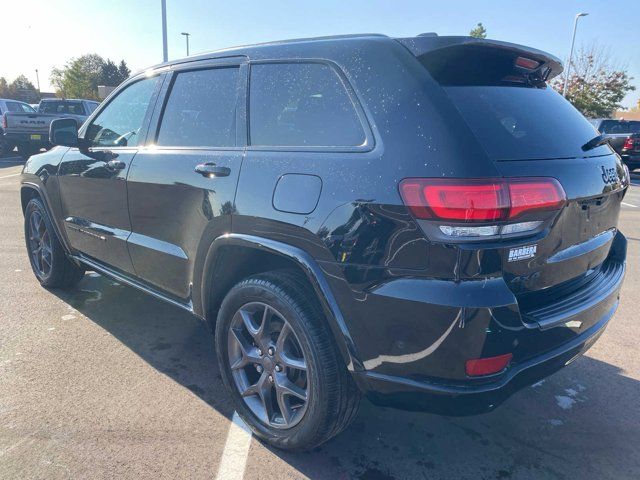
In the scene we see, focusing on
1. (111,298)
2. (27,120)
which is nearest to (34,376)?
(111,298)

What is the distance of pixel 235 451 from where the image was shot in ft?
8.04

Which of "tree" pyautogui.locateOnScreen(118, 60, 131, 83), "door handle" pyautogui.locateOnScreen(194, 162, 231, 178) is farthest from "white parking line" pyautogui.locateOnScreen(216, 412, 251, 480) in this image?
"tree" pyautogui.locateOnScreen(118, 60, 131, 83)

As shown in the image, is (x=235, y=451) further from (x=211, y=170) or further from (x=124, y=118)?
(x=124, y=118)

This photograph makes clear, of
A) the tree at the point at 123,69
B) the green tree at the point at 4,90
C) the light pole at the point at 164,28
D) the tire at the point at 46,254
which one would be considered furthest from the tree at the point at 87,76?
the tire at the point at 46,254

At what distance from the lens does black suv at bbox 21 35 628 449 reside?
181 centimetres

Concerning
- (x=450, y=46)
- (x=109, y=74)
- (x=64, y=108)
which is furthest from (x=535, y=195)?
(x=109, y=74)

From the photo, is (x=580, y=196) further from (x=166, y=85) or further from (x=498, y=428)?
(x=166, y=85)

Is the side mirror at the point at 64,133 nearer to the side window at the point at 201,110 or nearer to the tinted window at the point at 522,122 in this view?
the side window at the point at 201,110

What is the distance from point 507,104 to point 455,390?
4.11 feet

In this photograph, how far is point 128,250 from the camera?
3289mm

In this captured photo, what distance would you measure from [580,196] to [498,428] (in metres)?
1.30

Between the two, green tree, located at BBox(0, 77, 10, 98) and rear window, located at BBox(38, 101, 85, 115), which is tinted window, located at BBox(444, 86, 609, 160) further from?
green tree, located at BBox(0, 77, 10, 98)

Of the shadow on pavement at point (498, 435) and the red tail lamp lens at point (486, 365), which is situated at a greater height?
the red tail lamp lens at point (486, 365)

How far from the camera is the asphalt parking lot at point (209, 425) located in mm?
2324
